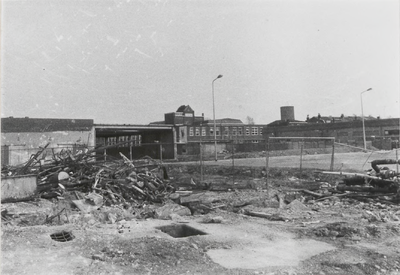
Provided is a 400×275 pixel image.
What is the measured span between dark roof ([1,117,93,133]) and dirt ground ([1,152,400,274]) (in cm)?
2881

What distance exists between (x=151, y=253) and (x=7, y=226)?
4.00 meters

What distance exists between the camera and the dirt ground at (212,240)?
5801 millimetres

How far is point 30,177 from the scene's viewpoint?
37.9ft

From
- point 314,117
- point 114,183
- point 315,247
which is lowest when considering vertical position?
point 315,247

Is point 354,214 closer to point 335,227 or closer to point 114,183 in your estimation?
point 335,227

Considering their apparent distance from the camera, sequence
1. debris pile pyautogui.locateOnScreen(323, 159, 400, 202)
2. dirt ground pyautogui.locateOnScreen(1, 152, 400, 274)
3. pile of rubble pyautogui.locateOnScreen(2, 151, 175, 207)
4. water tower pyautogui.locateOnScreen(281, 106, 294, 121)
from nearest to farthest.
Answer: dirt ground pyautogui.locateOnScreen(1, 152, 400, 274), debris pile pyautogui.locateOnScreen(323, 159, 400, 202), pile of rubble pyautogui.locateOnScreen(2, 151, 175, 207), water tower pyautogui.locateOnScreen(281, 106, 294, 121)

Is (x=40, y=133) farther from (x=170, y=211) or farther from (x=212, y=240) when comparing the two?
(x=212, y=240)

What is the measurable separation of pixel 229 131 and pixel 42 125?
185ft

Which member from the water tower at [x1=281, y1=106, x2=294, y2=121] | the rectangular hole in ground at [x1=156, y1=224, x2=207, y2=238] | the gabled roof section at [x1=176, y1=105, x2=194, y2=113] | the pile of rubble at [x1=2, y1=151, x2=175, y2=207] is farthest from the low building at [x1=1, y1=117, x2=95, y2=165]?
the water tower at [x1=281, y1=106, x2=294, y2=121]

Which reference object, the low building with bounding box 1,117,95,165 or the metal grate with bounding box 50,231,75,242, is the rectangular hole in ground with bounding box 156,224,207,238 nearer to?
the metal grate with bounding box 50,231,75,242

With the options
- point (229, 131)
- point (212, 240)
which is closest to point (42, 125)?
point (212, 240)

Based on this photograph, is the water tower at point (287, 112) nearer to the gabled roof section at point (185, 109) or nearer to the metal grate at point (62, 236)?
the gabled roof section at point (185, 109)

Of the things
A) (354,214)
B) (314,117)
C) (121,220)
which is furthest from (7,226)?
(314,117)

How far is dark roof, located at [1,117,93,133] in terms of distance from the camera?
3656 centimetres
